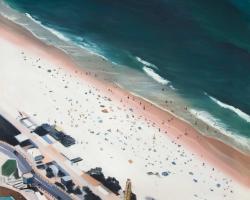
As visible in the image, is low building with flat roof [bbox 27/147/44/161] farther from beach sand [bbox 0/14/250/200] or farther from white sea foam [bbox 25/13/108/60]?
white sea foam [bbox 25/13/108/60]

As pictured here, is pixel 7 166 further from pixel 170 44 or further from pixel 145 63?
pixel 170 44

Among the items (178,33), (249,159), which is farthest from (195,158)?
(178,33)

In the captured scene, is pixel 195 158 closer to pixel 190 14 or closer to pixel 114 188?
pixel 114 188

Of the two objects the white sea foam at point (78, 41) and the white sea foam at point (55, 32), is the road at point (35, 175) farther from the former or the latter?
the white sea foam at point (55, 32)

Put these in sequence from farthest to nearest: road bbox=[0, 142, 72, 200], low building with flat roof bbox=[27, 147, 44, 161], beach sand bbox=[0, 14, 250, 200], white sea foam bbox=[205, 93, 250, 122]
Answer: white sea foam bbox=[205, 93, 250, 122], low building with flat roof bbox=[27, 147, 44, 161], beach sand bbox=[0, 14, 250, 200], road bbox=[0, 142, 72, 200]

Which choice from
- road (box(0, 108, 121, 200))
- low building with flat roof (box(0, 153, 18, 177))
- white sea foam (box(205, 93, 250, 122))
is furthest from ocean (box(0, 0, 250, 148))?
low building with flat roof (box(0, 153, 18, 177))

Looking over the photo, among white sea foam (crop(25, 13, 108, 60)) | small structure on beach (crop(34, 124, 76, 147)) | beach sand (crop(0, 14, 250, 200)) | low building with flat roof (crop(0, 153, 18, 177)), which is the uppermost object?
white sea foam (crop(25, 13, 108, 60))
